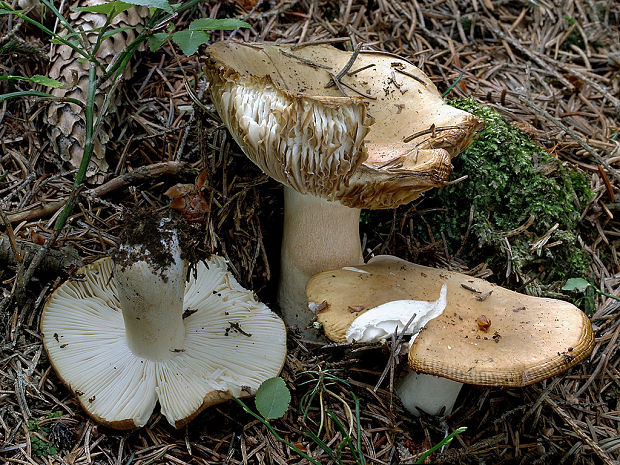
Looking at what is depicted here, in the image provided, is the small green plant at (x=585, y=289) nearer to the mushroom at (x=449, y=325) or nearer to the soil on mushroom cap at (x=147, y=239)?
the mushroom at (x=449, y=325)

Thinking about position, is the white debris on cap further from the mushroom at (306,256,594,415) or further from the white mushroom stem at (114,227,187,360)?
the white mushroom stem at (114,227,187,360)

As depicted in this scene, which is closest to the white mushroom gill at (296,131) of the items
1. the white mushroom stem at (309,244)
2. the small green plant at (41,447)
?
the white mushroom stem at (309,244)

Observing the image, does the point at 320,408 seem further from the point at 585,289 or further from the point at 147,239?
the point at 585,289

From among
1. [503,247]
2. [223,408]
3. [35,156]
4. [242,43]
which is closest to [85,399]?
[223,408]

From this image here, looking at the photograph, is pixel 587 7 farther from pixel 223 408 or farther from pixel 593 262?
pixel 223 408

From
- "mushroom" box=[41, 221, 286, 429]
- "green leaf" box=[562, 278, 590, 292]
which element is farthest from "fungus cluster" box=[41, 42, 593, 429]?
"green leaf" box=[562, 278, 590, 292]

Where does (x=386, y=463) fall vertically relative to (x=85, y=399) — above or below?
below
